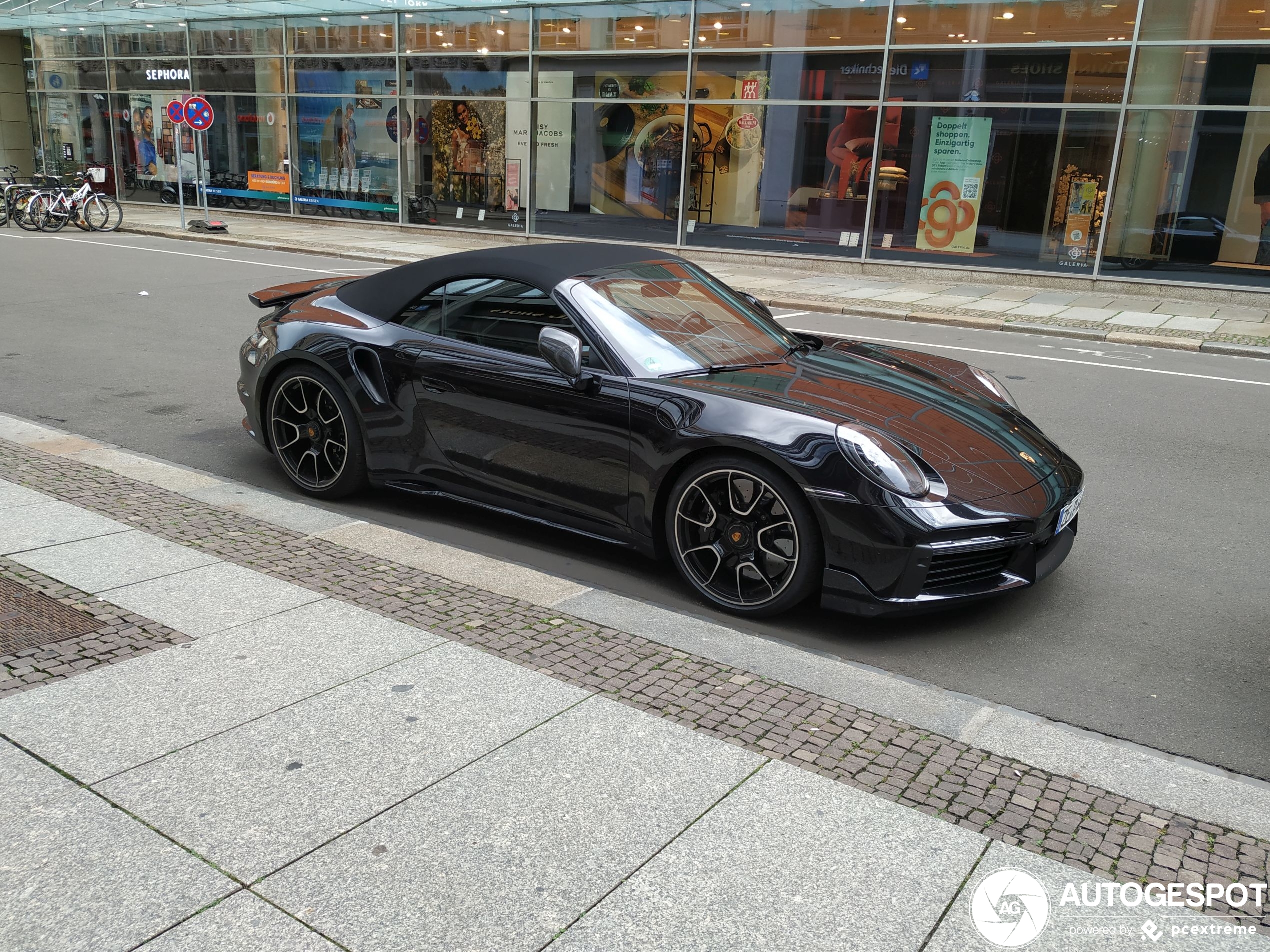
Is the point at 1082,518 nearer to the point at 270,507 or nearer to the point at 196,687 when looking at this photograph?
the point at 270,507

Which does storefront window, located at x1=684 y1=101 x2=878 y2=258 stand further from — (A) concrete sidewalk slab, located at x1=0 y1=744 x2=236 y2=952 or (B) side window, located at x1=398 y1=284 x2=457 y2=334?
(A) concrete sidewalk slab, located at x1=0 y1=744 x2=236 y2=952

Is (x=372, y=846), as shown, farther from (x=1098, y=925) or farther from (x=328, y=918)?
(x=1098, y=925)

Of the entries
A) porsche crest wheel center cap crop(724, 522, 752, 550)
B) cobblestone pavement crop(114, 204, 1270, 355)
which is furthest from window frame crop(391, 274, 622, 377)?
cobblestone pavement crop(114, 204, 1270, 355)

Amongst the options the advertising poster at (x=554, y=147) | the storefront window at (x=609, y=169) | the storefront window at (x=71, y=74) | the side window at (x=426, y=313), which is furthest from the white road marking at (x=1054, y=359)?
the storefront window at (x=71, y=74)

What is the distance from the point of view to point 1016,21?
60.7ft

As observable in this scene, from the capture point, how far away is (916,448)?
4570mm

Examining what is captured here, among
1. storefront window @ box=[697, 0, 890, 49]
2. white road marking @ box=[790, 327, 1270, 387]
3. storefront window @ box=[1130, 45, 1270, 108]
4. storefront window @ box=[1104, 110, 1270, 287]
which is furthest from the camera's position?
storefront window @ box=[697, 0, 890, 49]

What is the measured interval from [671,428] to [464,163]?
73.9 feet

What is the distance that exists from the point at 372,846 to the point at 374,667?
3.61 ft

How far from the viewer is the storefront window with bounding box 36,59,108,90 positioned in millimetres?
32906

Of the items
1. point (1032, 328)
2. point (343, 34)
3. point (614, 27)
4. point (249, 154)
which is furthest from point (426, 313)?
point (249, 154)

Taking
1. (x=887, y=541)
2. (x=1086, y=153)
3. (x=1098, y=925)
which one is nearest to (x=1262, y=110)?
(x=1086, y=153)

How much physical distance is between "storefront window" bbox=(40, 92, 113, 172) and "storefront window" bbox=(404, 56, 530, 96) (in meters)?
12.9

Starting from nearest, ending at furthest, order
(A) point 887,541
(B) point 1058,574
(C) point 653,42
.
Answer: (A) point 887,541, (B) point 1058,574, (C) point 653,42
